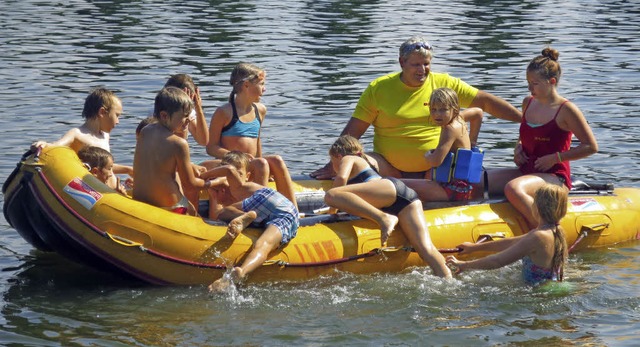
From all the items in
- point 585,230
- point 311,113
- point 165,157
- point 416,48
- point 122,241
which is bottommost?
point 311,113

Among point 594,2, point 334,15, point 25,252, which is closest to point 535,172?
point 25,252

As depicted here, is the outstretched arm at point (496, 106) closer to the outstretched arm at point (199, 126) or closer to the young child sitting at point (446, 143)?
the young child sitting at point (446, 143)

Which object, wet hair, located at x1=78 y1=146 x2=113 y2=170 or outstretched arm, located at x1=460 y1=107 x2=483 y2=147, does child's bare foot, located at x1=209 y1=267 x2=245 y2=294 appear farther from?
outstretched arm, located at x1=460 y1=107 x2=483 y2=147

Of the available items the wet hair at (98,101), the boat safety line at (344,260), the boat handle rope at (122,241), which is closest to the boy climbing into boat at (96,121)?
the wet hair at (98,101)

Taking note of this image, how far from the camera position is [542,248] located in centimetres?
814

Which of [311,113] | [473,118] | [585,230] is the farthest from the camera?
[311,113]

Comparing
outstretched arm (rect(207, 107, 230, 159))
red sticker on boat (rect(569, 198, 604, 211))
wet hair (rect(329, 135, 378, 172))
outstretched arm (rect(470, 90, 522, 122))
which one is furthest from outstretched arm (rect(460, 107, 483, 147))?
outstretched arm (rect(207, 107, 230, 159))

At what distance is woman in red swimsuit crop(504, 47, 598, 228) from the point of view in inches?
352

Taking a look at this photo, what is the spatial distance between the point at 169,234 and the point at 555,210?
109 inches

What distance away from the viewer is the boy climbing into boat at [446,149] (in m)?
8.93

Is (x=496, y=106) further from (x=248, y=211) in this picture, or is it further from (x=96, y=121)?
(x=96, y=121)

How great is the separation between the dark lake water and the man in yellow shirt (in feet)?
4.63

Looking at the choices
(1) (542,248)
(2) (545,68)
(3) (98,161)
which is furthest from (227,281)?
(2) (545,68)

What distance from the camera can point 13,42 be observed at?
66.9 feet
